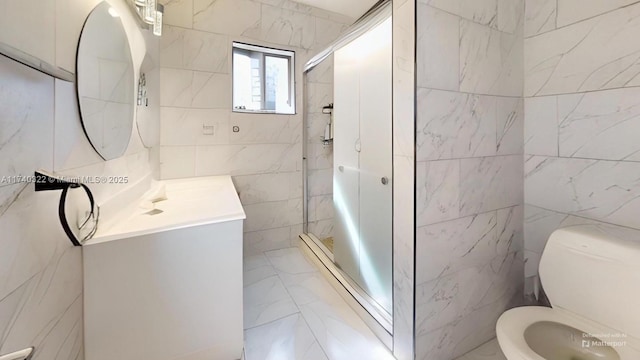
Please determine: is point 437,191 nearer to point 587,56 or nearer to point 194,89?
point 587,56

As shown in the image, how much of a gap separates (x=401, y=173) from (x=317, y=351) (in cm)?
114

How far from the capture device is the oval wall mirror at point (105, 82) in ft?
3.26

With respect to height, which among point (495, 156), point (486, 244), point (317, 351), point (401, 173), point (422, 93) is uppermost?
point (422, 93)

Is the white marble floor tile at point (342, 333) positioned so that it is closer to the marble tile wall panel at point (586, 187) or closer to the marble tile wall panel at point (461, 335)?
the marble tile wall panel at point (461, 335)

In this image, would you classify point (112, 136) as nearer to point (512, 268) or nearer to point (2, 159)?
point (2, 159)

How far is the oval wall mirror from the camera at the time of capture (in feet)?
3.26

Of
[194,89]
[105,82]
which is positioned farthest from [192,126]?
[105,82]

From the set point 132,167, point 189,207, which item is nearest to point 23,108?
point 189,207

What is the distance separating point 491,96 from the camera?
1.46m

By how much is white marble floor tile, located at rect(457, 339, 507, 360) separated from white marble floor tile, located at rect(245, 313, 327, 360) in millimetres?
847

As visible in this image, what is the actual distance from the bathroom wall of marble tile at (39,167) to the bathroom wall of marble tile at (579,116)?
2.30 metres

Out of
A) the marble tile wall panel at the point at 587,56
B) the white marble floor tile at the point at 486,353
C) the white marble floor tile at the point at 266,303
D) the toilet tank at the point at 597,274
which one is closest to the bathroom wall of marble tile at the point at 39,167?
the white marble floor tile at the point at 266,303

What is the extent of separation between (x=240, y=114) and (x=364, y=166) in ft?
4.75

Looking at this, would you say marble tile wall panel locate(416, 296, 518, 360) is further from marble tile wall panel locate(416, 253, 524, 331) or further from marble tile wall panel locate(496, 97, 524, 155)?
marble tile wall panel locate(496, 97, 524, 155)
